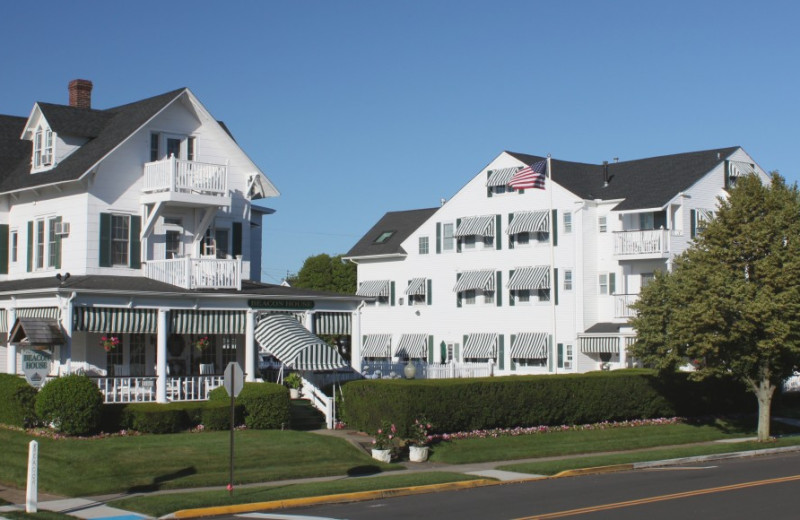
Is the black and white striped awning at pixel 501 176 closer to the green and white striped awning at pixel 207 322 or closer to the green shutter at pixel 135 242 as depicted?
the green and white striped awning at pixel 207 322

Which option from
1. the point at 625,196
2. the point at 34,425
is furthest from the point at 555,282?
the point at 34,425

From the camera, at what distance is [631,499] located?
1962cm

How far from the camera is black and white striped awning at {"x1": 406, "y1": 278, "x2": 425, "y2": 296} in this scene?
57906 mm

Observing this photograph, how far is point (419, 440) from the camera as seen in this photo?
27.8m

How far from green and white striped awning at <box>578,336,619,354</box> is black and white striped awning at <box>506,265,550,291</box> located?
3502 mm

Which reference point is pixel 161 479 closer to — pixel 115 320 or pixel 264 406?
pixel 264 406

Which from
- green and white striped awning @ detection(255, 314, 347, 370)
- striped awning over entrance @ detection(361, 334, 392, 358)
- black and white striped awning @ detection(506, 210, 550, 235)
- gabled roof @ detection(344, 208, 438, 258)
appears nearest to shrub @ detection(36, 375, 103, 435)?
green and white striped awning @ detection(255, 314, 347, 370)

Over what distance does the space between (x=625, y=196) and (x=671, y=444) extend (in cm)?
2077

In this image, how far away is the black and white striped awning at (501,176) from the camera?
5350cm

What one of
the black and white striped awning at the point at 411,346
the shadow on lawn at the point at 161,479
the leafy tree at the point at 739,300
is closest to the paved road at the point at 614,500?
the shadow on lawn at the point at 161,479

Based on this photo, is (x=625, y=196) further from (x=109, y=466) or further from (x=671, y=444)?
(x=109, y=466)

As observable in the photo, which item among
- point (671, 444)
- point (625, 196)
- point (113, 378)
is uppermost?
point (625, 196)

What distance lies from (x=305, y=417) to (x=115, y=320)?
21.5 feet

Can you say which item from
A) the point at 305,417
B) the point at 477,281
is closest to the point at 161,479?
the point at 305,417
